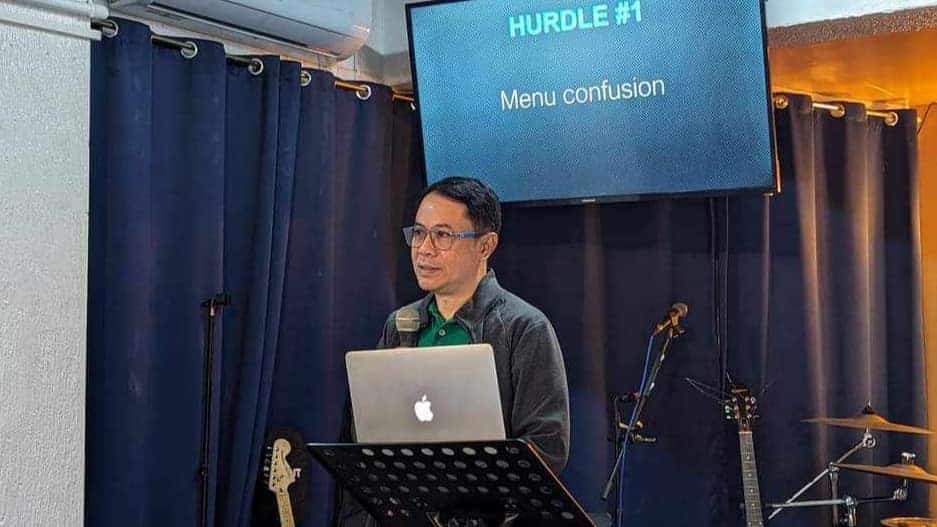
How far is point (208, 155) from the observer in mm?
2678

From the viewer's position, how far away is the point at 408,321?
2.09 meters

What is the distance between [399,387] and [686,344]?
166cm

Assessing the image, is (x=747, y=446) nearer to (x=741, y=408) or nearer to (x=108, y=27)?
(x=741, y=408)

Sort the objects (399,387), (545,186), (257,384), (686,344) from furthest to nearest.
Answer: (686,344), (545,186), (257,384), (399,387)

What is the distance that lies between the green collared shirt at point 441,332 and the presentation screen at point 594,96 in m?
0.95

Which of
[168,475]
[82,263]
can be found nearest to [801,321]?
[168,475]

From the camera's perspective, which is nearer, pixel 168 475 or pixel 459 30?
pixel 168 475

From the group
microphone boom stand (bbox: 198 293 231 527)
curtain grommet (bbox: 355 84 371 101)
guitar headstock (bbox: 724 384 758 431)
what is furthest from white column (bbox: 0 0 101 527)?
guitar headstock (bbox: 724 384 758 431)

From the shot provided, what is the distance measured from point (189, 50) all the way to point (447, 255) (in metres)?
1.01

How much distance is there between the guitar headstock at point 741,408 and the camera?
10.1 ft

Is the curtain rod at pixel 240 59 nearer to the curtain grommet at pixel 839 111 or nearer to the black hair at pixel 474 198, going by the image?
the black hair at pixel 474 198

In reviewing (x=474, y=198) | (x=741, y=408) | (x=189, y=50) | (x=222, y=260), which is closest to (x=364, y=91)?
(x=189, y=50)

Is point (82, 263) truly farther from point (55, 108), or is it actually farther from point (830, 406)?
point (830, 406)

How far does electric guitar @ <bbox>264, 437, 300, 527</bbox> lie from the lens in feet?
9.09
